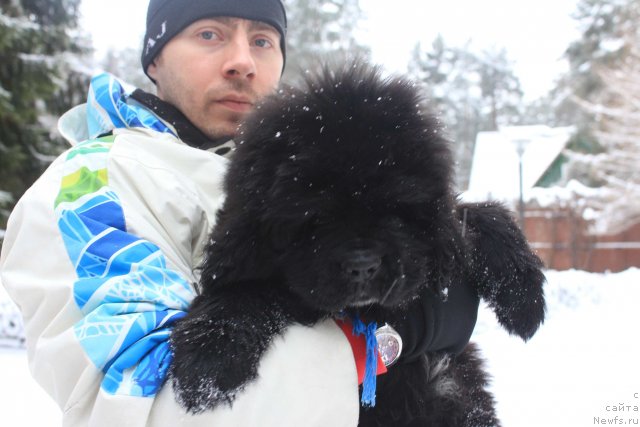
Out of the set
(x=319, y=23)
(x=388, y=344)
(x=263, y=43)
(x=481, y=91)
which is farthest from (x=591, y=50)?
(x=388, y=344)

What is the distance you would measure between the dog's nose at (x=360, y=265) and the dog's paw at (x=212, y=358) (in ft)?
0.99

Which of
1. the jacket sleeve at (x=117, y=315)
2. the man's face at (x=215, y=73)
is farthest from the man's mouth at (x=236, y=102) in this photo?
Result: the jacket sleeve at (x=117, y=315)

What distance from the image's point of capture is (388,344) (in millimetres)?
1749

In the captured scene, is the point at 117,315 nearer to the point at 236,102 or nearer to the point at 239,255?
the point at 239,255

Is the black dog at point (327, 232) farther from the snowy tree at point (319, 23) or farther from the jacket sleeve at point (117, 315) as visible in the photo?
the snowy tree at point (319, 23)

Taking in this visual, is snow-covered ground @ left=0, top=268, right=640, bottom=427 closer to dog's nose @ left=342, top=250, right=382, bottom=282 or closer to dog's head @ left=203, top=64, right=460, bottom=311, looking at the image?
dog's head @ left=203, top=64, right=460, bottom=311

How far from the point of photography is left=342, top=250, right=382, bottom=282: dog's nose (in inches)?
60.3

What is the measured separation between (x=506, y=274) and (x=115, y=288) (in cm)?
132

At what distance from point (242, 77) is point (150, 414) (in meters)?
1.65

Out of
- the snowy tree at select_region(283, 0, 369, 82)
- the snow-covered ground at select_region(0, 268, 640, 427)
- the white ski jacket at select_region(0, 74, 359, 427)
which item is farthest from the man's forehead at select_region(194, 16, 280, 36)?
the snowy tree at select_region(283, 0, 369, 82)

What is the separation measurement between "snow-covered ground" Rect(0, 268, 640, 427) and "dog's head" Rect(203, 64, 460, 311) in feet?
4.41

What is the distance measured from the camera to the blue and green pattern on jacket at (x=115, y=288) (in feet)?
4.79

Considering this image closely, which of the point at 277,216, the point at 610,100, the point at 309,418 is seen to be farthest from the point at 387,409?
the point at 610,100

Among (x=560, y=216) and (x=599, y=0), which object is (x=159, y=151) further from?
(x=599, y=0)
